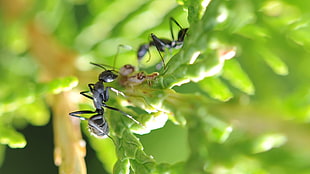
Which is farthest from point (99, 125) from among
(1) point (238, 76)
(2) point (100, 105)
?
(1) point (238, 76)

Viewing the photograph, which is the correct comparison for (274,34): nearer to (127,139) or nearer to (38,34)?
(127,139)

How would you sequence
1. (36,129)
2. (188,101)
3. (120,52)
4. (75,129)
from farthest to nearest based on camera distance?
(36,129) → (120,52) → (75,129) → (188,101)

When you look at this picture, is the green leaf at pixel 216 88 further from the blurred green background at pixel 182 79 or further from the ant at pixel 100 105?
the ant at pixel 100 105

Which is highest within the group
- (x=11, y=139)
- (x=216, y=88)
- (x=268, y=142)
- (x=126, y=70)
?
(x=126, y=70)

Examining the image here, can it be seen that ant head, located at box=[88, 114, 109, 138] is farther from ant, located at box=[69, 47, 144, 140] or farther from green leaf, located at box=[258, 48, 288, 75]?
green leaf, located at box=[258, 48, 288, 75]

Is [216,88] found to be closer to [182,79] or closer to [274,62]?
[274,62]

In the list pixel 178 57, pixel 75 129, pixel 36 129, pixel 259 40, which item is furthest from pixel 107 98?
pixel 36 129

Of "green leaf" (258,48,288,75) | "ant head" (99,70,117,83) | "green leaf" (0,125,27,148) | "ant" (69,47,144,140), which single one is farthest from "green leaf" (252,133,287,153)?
"green leaf" (0,125,27,148)

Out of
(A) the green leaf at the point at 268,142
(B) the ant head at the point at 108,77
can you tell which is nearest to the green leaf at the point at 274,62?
(A) the green leaf at the point at 268,142
